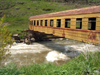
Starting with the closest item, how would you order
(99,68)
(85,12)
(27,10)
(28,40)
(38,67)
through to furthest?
(99,68) < (38,67) < (85,12) < (28,40) < (27,10)

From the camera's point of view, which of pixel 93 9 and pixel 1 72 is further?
pixel 93 9

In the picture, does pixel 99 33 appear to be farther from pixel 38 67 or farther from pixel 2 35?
pixel 2 35

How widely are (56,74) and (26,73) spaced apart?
4.68 feet

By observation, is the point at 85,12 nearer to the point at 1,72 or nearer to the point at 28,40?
the point at 1,72

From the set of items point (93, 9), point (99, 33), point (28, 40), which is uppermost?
point (93, 9)

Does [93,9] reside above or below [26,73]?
above

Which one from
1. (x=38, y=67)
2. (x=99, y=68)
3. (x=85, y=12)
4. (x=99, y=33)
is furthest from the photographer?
(x=85, y=12)

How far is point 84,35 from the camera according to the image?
7.56 meters

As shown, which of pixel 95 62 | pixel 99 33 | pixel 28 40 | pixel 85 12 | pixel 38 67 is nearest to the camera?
pixel 95 62

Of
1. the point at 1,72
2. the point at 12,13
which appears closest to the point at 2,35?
the point at 1,72

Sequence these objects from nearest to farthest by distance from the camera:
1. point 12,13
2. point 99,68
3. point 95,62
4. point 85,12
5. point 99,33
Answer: point 99,68 → point 95,62 → point 99,33 → point 85,12 → point 12,13

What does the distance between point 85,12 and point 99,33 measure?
5.78 feet

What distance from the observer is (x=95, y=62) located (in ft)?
16.9

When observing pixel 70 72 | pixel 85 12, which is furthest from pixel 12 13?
pixel 70 72
